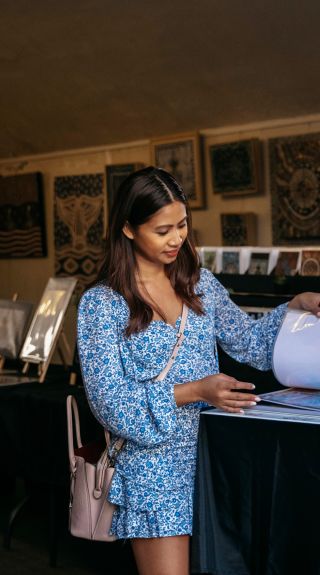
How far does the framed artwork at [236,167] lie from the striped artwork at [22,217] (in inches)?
95.8

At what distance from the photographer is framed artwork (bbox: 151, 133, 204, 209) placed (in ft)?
22.9

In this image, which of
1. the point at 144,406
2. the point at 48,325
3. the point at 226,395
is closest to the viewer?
the point at 226,395

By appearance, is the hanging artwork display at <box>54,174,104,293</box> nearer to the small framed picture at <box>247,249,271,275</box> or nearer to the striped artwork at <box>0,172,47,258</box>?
the striped artwork at <box>0,172,47,258</box>

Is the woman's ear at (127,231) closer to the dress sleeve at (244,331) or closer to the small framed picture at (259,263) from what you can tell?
the dress sleeve at (244,331)

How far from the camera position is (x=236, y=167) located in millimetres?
6656

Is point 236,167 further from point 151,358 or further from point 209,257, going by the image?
point 151,358

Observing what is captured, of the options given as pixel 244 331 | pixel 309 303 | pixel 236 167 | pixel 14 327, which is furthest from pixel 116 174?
pixel 309 303

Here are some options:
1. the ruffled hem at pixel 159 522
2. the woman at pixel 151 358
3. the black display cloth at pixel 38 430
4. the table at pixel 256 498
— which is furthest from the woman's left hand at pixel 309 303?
the black display cloth at pixel 38 430

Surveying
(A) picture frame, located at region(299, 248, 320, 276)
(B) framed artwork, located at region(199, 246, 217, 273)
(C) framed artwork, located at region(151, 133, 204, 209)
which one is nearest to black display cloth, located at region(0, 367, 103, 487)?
(B) framed artwork, located at region(199, 246, 217, 273)

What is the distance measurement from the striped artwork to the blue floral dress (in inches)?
271

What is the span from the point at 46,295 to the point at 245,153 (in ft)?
9.21

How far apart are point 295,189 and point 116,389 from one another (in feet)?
15.6

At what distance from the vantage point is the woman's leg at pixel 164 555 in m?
1.75

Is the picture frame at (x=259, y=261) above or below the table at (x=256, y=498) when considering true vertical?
above
